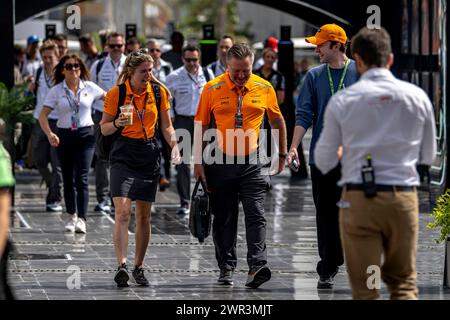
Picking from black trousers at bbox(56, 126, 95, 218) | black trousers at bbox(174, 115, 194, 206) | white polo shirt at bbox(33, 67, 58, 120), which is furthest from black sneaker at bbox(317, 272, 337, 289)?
white polo shirt at bbox(33, 67, 58, 120)

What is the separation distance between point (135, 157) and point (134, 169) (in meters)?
0.10

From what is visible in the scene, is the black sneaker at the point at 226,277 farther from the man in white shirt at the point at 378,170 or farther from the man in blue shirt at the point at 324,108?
the man in white shirt at the point at 378,170

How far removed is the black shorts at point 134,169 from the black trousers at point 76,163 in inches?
135

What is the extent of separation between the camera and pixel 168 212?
636 inches

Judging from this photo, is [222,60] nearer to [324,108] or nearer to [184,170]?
[184,170]

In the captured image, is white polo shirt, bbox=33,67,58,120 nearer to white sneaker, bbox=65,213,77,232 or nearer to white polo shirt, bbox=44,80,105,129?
white polo shirt, bbox=44,80,105,129

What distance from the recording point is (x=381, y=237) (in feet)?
23.7

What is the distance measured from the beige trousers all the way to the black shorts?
3447 mm

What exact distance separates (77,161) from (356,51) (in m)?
7.03

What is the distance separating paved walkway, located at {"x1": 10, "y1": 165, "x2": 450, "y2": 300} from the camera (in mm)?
10047

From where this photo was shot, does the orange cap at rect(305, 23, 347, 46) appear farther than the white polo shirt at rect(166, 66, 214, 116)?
No

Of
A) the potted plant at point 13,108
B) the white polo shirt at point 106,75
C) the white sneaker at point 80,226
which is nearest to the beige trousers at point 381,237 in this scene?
the white sneaker at point 80,226

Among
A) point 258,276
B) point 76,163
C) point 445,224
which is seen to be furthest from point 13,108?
point 445,224

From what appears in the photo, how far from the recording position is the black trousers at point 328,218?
394 inches
